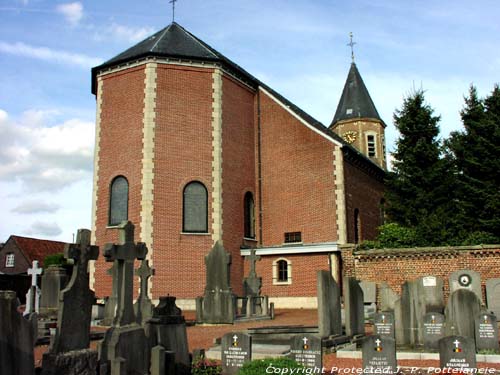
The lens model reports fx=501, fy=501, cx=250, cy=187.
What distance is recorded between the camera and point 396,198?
2647 centimetres

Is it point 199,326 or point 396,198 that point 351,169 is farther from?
point 199,326

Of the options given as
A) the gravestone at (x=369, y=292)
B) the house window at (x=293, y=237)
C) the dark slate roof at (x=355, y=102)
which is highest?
the dark slate roof at (x=355, y=102)

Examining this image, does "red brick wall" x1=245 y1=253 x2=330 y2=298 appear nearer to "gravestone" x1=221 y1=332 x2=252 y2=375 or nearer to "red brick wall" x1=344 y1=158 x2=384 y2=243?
"red brick wall" x1=344 y1=158 x2=384 y2=243

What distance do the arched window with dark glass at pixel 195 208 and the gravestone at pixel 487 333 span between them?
1370cm

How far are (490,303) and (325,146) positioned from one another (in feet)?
34.7

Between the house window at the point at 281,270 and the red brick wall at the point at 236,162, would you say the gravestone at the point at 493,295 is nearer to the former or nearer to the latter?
the house window at the point at 281,270

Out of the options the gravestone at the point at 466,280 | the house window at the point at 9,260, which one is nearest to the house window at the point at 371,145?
the gravestone at the point at 466,280

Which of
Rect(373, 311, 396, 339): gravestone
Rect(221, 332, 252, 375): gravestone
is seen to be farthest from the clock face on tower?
Rect(221, 332, 252, 375): gravestone

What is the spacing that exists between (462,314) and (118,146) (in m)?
17.0

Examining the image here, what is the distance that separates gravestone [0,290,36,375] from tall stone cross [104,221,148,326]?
312 centimetres

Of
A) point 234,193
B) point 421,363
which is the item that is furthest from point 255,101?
point 421,363

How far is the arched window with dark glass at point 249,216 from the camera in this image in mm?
24625

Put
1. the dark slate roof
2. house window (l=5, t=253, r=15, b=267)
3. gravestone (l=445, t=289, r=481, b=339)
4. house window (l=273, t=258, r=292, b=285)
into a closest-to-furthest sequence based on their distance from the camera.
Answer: gravestone (l=445, t=289, r=481, b=339), house window (l=273, t=258, r=292, b=285), the dark slate roof, house window (l=5, t=253, r=15, b=267)

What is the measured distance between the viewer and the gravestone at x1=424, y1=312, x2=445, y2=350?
1067 cm
